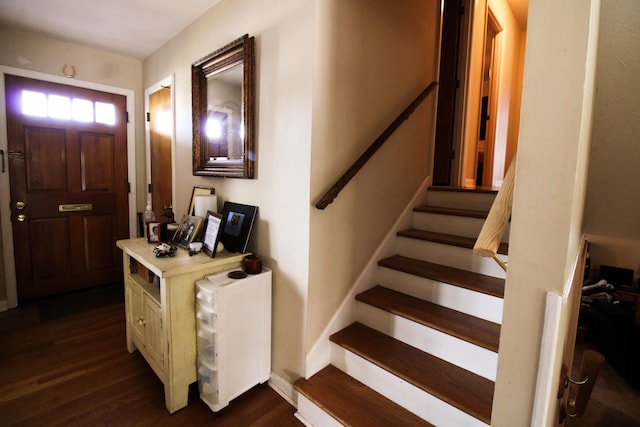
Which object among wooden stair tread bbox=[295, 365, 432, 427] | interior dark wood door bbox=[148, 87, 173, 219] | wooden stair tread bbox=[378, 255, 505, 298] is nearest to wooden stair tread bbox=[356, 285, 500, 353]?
wooden stair tread bbox=[378, 255, 505, 298]

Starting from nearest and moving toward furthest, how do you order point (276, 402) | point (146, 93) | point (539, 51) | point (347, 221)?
point (539, 51)
point (276, 402)
point (347, 221)
point (146, 93)

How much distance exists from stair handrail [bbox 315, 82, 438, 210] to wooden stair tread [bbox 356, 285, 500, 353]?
2.53ft

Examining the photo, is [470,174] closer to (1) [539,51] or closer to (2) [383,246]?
(2) [383,246]

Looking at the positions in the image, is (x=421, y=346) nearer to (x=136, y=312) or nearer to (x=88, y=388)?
(x=136, y=312)

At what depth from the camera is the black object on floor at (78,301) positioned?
2.76 meters

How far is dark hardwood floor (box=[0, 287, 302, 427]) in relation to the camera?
160cm

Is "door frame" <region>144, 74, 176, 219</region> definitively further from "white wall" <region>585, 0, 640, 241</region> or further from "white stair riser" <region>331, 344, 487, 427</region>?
"white wall" <region>585, 0, 640, 241</region>

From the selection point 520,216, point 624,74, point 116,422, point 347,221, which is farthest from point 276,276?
point 624,74

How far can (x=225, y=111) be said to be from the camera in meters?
2.17

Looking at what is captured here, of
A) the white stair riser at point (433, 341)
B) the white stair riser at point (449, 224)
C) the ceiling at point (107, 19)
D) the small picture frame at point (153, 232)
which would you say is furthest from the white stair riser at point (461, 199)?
the ceiling at point (107, 19)

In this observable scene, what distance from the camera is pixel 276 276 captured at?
6.11ft

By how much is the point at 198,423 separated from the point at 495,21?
184 inches

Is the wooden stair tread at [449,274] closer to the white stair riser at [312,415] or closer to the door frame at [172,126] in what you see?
the white stair riser at [312,415]

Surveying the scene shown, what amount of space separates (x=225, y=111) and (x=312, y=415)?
2.04 metres
